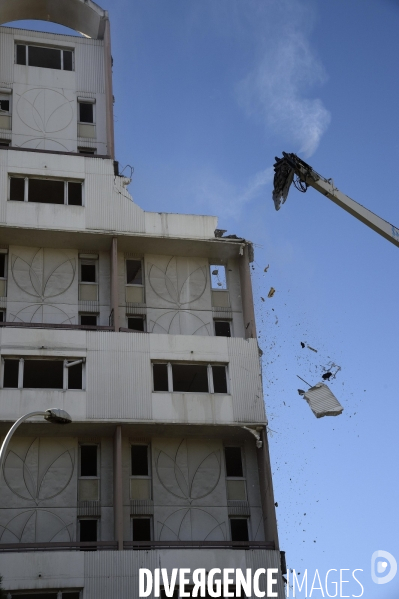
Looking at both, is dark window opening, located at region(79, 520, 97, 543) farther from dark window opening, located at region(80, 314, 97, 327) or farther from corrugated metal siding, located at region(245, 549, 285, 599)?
dark window opening, located at region(80, 314, 97, 327)

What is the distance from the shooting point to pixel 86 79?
142ft

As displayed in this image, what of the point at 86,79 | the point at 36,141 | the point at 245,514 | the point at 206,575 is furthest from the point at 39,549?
the point at 86,79

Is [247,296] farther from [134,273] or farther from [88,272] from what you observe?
[88,272]

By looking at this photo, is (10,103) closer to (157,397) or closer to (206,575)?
(157,397)

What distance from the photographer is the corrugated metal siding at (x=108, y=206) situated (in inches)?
1474

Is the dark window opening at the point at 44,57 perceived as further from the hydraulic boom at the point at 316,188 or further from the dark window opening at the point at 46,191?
the hydraulic boom at the point at 316,188

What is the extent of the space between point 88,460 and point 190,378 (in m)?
5.35

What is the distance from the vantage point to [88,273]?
38.1m

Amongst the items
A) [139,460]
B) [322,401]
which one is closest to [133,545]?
[139,460]

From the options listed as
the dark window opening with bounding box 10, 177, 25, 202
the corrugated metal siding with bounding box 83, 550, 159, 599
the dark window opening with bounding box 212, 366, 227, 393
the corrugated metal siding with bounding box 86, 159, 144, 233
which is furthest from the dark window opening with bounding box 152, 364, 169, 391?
the dark window opening with bounding box 10, 177, 25, 202

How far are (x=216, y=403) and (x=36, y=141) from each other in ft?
52.0

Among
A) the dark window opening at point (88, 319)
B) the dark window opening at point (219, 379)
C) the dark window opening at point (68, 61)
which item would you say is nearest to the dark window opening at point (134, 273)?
the dark window opening at point (88, 319)

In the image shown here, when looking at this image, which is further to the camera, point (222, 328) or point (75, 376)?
point (222, 328)

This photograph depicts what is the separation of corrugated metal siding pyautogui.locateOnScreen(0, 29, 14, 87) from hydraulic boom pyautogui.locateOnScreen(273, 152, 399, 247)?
15.3 meters
